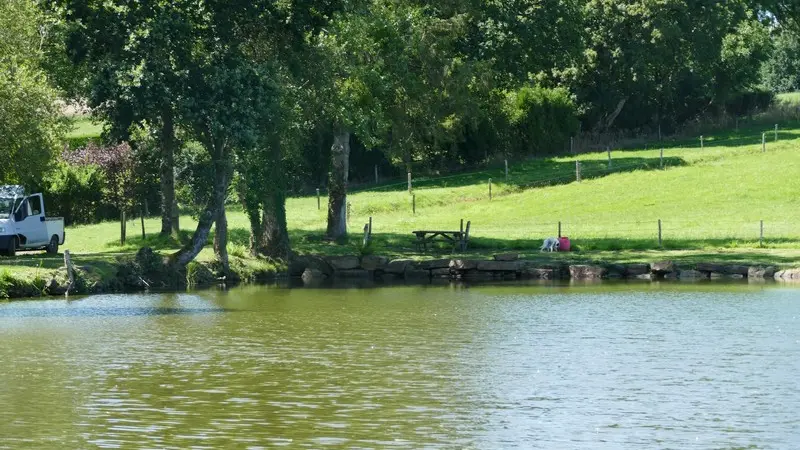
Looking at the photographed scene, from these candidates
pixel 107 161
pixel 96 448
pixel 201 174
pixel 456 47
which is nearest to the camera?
pixel 96 448

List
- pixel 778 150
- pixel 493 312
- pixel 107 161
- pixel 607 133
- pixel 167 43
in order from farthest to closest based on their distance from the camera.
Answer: pixel 607 133
pixel 778 150
pixel 107 161
pixel 167 43
pixel 493 312

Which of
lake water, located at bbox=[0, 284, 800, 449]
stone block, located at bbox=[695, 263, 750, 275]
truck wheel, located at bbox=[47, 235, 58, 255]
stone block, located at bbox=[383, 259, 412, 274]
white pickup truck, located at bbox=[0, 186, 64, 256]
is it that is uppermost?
white pickup truck, located at bbox=[0, 186, 64, 256]

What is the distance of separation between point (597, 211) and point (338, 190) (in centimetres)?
1762

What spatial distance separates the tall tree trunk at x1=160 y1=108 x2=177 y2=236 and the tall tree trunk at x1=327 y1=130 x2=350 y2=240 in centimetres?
704

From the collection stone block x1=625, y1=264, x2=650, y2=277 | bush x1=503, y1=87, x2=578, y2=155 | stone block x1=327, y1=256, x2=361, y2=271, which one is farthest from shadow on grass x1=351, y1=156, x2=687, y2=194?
stone block x1=625, y1=264, x2=650, y2=277

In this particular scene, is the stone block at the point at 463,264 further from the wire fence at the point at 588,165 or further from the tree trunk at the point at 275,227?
the wire fence at the point at 588,165

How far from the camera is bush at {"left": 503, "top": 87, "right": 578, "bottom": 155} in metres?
92.6

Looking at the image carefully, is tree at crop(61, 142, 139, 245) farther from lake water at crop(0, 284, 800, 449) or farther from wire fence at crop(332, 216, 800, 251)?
lake water at crop(0, 284, 800, 449)

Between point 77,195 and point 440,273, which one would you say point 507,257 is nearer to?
point 440,273

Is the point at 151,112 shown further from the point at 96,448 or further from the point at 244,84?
the point at 96,448

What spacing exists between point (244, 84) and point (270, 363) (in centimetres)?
1805

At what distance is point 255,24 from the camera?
172 feet

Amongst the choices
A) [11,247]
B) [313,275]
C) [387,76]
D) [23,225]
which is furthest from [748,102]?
[11,247]

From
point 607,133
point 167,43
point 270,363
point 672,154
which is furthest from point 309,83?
point 607,133
